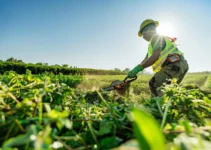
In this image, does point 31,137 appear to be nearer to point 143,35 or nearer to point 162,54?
point 162,54

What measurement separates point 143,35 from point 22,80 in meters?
5.91

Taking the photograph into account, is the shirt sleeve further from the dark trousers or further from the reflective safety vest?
the dark trousers

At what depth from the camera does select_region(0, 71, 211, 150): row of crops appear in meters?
0.36

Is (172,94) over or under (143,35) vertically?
under

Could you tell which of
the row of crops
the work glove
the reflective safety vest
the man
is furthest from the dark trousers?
the row of crops

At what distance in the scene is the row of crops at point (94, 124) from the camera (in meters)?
0.36

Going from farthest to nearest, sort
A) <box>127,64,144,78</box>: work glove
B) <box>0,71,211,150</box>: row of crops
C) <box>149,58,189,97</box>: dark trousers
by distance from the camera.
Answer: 1. <box>127,64,144,78</box>: work glove
2. <box>149,58,189,97</box>: dark trousers
3. <box>0,71,211,150</box>: row of crops

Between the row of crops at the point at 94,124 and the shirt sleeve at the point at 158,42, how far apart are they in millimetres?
4927

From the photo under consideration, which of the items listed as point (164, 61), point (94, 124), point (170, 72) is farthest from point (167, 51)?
point (94, 124)

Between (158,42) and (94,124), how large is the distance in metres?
5.40

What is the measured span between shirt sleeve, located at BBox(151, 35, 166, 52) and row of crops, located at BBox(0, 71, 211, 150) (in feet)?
16.2

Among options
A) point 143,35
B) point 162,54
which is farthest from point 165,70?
point 143,35

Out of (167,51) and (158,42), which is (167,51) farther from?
(158,42)

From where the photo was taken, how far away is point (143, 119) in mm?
312
